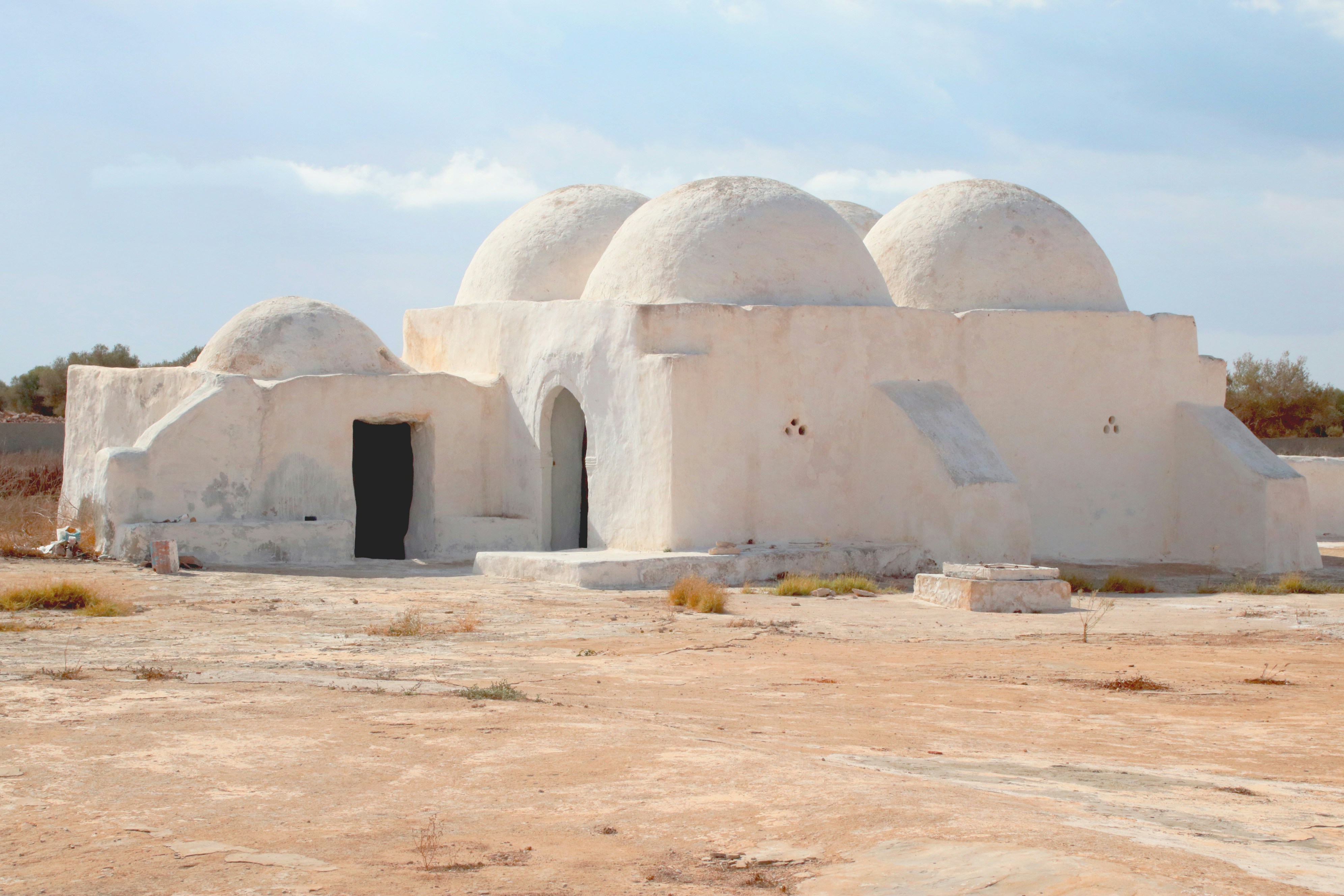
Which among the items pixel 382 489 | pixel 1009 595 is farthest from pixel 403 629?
pixel 382 489

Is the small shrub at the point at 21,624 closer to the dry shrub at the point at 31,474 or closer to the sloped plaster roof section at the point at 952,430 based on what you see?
the sloped plaster roof section at the point at 952,430

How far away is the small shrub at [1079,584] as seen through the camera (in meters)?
12.2

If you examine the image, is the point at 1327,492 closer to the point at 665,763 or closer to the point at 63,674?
the point at 665,763

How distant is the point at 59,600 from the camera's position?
9.59 meters

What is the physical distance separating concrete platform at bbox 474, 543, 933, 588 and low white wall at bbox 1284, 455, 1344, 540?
30.5 feet

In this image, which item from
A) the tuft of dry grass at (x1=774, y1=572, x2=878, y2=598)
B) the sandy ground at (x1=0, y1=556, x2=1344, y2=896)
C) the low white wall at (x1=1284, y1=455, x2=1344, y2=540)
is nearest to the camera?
the sandy ground at (x1=0, y1=556, x2=1344, y2=896)

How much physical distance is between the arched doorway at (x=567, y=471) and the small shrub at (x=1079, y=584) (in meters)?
5.33

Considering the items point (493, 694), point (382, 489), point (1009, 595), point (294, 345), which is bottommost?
point (493, 694)

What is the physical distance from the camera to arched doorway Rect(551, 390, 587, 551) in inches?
589

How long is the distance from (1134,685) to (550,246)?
11392 mm

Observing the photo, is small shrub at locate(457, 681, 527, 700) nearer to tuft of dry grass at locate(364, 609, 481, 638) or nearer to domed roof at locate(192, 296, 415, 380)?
tuft of dry grass at locate(364, 609, 481, 638)

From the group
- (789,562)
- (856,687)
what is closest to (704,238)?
(789,562)

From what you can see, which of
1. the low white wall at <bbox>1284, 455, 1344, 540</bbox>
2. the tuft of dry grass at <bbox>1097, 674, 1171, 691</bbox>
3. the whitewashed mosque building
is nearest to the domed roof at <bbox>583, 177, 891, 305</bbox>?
the whitewashed mosque building

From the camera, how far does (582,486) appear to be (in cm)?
1573
